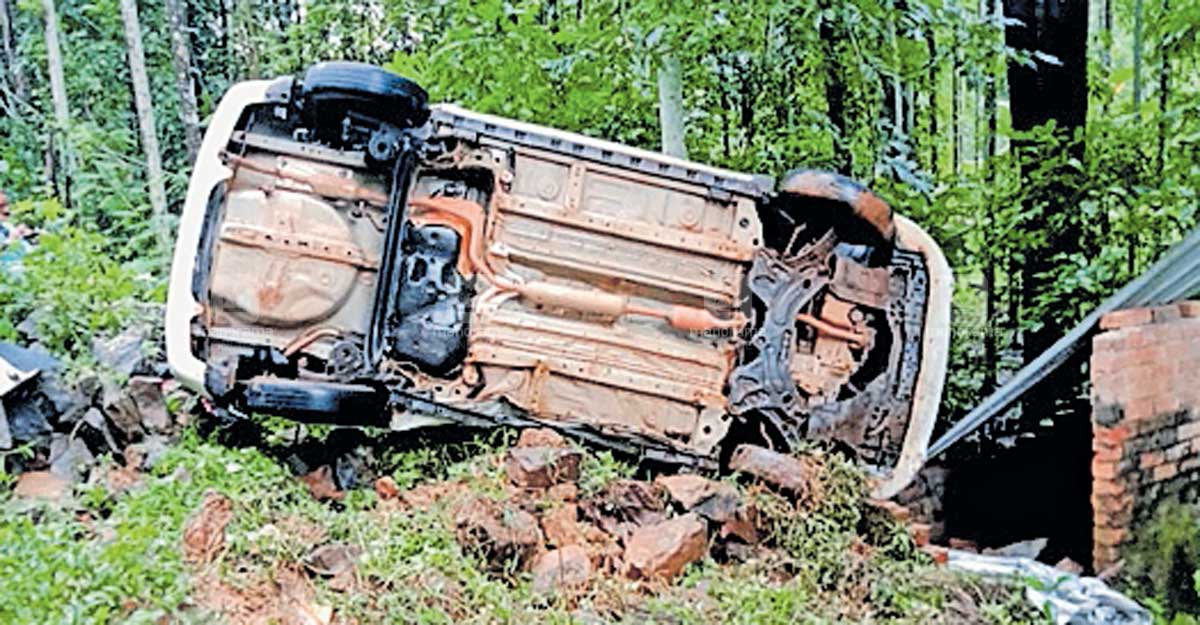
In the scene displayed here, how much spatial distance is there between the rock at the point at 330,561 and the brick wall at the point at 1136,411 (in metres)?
3.06

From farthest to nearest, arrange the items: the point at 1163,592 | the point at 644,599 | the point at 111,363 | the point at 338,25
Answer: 1. the point at 338,25
2. the point at 111,363
3. the point at 1163,592
4. the point at 644,599

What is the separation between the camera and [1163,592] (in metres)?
4.37

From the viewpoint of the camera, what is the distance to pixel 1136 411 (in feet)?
14.2

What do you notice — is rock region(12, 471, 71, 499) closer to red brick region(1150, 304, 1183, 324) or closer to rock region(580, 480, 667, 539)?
rock region(580, 480, 667, 539)

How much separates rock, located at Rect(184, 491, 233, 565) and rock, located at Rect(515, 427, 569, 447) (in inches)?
46.6

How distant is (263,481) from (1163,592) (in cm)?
382

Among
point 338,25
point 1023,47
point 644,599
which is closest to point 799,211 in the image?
point 644,599

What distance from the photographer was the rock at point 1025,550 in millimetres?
4875

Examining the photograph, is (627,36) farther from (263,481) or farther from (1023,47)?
(263,481)

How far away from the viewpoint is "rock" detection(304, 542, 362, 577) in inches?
140

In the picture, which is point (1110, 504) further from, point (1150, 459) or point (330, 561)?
point (330, 561)

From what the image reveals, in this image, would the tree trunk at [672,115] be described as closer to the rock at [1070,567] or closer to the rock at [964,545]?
the rock at [964,545]

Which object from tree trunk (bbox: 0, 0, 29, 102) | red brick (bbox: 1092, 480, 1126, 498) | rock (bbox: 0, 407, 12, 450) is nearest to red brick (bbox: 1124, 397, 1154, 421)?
red brick (bbox: 1092, 480, 1126, 498)

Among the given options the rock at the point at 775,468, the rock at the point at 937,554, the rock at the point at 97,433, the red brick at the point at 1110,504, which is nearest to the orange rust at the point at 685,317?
the rock at the point at 775,468
